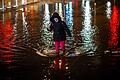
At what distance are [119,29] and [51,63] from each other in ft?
30.8

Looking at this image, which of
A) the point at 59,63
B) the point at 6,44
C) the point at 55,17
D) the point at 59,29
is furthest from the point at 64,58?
the point at 6,44

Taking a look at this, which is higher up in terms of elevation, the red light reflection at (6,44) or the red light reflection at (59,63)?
the red light reflection at (6,44)

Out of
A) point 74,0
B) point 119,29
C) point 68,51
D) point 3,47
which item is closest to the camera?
point 68,51

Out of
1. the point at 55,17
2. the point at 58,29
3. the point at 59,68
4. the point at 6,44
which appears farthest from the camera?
the point at 6,44

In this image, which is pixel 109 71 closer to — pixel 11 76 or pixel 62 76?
pixel 62 76

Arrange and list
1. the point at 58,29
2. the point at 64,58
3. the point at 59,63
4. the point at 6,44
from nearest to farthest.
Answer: the point at 59,63
the point at 64,58
the point at 58,29
the point at 6,44

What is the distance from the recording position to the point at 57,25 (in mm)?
14445

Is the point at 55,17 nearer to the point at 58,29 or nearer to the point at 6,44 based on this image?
the point at 58,29

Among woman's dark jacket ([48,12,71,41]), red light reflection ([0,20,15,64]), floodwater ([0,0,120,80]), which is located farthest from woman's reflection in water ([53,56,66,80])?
red light reflection ([0,20,15,64])

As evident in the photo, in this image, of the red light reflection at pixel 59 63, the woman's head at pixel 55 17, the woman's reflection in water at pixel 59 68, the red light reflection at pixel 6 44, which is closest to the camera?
the woman's reflection in water at pixel 59 68

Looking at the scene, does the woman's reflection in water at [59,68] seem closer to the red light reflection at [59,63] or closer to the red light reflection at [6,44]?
the red light reflection at [59,63]

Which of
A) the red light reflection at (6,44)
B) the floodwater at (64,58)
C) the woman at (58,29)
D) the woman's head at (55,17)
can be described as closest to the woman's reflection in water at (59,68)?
the floodwater at (64,58)

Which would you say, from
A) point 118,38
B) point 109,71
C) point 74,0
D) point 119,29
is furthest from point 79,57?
point 74,0

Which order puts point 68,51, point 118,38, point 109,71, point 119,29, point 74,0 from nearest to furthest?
point 109,71 < point 68,51 < point 118,38 < point 119,29 < point 74,0
